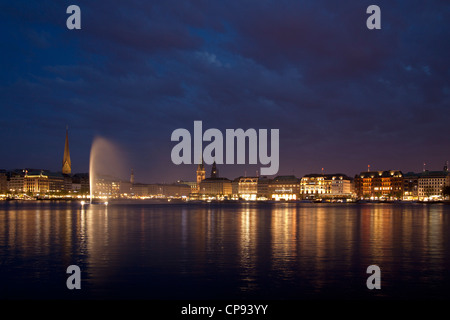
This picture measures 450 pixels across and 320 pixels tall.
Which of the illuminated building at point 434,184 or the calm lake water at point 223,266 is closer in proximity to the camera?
the calm lake water at point 223,266

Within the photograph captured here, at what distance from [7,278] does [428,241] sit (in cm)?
2626

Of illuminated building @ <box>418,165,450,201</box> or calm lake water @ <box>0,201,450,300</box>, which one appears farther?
illuminated building @ <box>418,165,450,201</box>

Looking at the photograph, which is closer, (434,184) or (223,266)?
(223,266)

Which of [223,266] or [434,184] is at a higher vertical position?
[223,266]

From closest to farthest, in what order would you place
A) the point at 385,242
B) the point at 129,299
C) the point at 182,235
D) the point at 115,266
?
the point at 129,299, the point at 115,266, the point at 385,242, the point at 182,235

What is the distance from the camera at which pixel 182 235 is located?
33.7 meters
